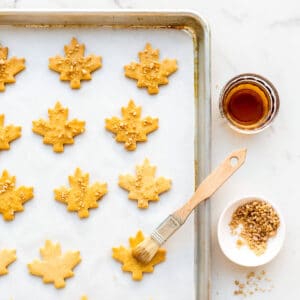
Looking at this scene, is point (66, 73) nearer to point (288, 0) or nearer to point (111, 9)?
point (111, 9)

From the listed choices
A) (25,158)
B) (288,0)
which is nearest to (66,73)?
(25,158)

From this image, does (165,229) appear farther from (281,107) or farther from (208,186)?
(281,107)

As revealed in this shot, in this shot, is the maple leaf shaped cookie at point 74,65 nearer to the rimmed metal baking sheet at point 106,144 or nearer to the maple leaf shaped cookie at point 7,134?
the rimmed metal baking sheet at point 106,144

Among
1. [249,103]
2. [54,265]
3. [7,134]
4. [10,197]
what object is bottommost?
[54,265]

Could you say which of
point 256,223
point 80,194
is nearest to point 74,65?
point 80,194

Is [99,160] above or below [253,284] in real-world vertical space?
above

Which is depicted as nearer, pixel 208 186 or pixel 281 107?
pixel 208 186

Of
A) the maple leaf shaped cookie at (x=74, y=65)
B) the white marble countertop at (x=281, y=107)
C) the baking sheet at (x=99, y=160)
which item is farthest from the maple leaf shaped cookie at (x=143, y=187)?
the maple leaf shaped cookie at (x=74, y=65)

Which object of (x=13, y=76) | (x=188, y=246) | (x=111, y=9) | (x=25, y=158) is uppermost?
(x=111, y=9)
